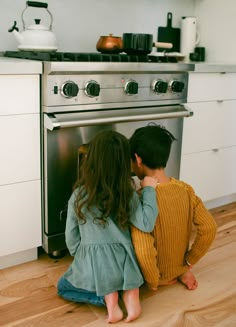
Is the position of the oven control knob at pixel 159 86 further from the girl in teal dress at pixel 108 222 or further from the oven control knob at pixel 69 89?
the girl in teal dress at pixel 108 222

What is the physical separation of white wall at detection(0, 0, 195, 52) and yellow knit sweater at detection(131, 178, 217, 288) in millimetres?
1149

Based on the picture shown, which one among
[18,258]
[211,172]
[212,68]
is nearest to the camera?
[18,258]

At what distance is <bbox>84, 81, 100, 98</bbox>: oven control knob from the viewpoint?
5.38 feet

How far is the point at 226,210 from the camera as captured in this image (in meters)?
2.52

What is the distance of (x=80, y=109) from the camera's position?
1670 mm

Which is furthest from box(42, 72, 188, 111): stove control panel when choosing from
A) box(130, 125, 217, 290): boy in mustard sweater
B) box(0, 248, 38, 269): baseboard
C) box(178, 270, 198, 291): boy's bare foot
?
box(178, 270, 198, 291): boy's bare foot

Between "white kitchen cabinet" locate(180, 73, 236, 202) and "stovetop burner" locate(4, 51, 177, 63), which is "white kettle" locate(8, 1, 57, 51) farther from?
"white kitchen cabinet" locate(180, 73, 236, 202)

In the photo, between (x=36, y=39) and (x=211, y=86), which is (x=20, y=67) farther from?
(x=211, y=86)

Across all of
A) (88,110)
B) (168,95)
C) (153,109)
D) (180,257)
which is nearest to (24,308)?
(180,257)

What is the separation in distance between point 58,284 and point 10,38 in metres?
1.24

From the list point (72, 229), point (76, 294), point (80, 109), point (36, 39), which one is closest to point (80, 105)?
point (80, 109)

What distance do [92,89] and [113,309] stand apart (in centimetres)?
83

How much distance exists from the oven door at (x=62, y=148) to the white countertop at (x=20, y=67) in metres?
0.18

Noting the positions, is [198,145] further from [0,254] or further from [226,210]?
[0,254]
